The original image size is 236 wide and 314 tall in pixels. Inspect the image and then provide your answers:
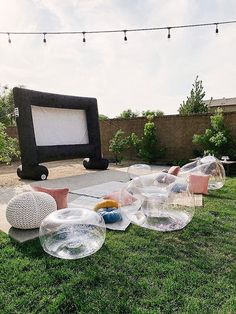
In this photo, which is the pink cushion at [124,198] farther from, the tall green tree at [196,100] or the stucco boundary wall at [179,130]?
the tall green tree at [196,100]

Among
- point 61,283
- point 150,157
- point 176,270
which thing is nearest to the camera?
point 61,283

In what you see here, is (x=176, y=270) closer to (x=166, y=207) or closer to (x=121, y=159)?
(x=166, y=207)

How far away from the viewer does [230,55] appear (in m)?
8.39

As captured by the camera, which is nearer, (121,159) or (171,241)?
(171,241)

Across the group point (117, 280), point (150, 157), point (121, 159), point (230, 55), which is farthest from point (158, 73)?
point (117, 280)

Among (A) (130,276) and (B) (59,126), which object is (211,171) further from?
(B) (59,126)

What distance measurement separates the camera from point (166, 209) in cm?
382

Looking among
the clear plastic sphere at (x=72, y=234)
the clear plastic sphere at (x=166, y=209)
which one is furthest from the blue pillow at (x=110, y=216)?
the clear plastic sphere at (x=72, y=234)

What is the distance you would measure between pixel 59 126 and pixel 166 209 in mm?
6990

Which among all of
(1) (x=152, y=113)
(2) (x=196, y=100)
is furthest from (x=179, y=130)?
(2) (x=196, y=100)

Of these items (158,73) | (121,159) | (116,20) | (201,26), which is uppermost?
(116,20)

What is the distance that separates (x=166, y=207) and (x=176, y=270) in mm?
1144

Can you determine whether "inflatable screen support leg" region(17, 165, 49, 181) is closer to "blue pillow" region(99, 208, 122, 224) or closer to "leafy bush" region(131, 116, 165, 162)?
"blue pillow" region(99, 208, 122, 224)

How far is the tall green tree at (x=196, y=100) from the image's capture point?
19.6 m
